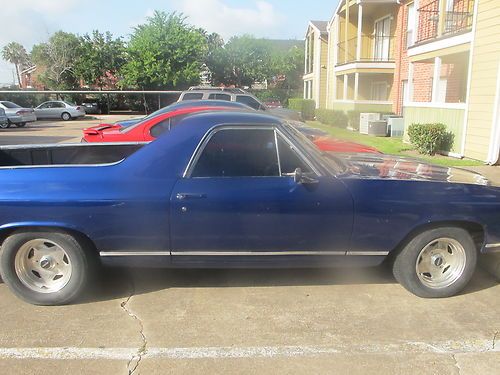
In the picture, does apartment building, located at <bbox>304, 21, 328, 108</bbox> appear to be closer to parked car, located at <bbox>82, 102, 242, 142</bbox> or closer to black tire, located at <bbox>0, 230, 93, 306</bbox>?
parked car, located at <bbox>82, 102, 242, 142</bbox>

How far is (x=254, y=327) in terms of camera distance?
3.62 m

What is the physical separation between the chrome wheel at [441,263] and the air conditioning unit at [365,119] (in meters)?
16.0

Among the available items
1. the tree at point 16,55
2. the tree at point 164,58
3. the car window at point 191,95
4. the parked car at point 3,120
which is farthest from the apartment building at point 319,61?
the tree at point 16,55

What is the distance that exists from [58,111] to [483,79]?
Result: 28.2 metres

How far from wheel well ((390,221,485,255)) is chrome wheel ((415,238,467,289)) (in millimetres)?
140

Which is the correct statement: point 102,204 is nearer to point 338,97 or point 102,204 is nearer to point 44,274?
point 44,274

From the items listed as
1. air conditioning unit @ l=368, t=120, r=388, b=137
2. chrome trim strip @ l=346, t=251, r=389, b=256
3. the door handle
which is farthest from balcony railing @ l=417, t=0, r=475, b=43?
the door handle

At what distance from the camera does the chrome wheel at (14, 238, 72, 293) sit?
3888 millimetres

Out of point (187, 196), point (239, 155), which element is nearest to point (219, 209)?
point (187, 196)

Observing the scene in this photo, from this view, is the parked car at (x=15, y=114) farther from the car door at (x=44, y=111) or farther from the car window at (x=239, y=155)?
the car window at (x=239, y=155)

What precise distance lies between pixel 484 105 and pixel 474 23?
2.28 meters

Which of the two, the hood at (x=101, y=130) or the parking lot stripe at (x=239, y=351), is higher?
the hood at (x=101, y=130)

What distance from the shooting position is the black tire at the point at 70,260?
12.5 ft

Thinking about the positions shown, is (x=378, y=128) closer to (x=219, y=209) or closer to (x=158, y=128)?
(x=158, y=128)
